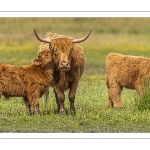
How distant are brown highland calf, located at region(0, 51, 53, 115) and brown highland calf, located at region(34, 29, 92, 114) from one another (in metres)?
0.19

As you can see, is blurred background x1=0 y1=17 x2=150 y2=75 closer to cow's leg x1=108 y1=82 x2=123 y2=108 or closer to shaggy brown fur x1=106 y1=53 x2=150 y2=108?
shaggy brown fur x1=106 y1=53 x2=150 y2=108

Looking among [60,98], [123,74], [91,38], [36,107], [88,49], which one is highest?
[91,38]

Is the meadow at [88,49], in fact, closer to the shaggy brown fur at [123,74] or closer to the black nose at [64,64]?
the shaggy brown fur at [123,74]

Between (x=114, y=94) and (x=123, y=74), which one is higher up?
(x=123, y=74)

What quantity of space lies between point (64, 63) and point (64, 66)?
0.05 m

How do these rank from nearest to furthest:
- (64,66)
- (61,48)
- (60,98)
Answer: (64,66) → (61,48) → (60,98)

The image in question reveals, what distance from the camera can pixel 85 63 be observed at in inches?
581

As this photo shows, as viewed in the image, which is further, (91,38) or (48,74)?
(91,38)

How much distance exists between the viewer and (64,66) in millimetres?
13062

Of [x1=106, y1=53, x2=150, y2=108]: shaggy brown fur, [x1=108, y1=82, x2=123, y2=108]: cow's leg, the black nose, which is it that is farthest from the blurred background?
the black nose

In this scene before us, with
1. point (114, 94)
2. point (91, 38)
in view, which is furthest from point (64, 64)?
point (91, 38)

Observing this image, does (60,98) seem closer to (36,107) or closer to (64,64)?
(36,107)
